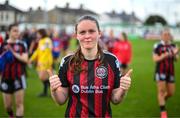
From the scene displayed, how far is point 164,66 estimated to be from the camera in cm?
861

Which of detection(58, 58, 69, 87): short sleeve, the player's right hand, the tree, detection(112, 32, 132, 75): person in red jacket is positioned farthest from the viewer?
the tree

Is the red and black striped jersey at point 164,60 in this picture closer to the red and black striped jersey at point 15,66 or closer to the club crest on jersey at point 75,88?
the red and black striped jersey at point 15,66

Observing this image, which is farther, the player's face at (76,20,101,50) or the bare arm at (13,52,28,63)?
the bare arm at (13,52,28,63)

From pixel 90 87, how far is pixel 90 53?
0.31 m

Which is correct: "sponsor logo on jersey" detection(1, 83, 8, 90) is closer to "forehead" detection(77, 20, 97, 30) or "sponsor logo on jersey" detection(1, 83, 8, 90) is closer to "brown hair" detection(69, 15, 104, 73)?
"brown hair" detection(69, 15, 104, 73)

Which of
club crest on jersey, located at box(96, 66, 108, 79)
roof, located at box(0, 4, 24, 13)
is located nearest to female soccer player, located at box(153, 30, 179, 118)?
roof, located at box(0, 4, 24, 13)

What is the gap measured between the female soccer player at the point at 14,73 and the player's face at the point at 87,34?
354 cm

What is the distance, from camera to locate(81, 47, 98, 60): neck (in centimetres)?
366

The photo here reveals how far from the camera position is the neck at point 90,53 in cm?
366

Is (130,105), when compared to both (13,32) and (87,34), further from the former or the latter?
(87,34)

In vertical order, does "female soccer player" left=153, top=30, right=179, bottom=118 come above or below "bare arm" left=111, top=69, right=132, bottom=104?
below

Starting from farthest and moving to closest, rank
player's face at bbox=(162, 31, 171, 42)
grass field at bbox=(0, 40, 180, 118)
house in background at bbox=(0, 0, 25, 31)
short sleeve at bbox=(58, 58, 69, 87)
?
house in background at bbox=(0, 0, 25, 31) → grass field at bbox=(0, 40, 180, 118) → player's face at bbox=(162, 31, 171, 42) → short sleeve at bbox=(58, 58, 69, 87)

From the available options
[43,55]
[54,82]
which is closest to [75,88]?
[54,82]

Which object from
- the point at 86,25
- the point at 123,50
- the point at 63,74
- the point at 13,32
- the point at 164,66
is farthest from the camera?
the point at 123,50
